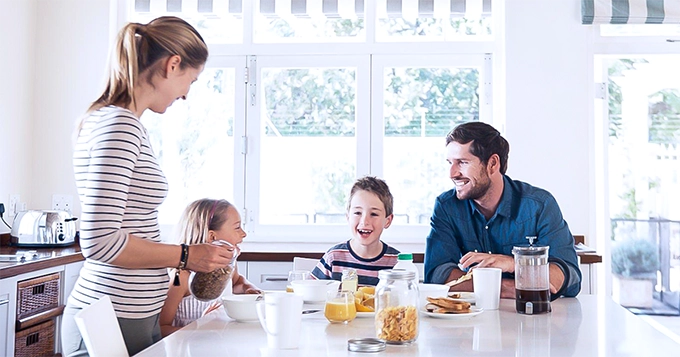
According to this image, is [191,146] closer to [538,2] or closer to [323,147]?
[323,147]

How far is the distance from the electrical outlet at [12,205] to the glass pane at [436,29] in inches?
83.9

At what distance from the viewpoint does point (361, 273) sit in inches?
94.7

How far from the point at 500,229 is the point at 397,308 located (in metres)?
0.90

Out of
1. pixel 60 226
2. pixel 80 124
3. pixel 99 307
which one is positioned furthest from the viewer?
pixel 60 226

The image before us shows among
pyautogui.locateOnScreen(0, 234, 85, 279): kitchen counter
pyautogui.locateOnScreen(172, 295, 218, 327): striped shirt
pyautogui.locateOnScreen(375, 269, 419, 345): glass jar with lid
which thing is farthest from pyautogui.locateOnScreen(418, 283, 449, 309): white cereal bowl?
pyautogui.locateOnScreen(0, 234, 85, 279): kitchen counter

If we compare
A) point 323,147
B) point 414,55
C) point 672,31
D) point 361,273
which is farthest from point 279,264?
point 672,31

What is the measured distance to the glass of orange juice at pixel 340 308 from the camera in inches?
58.9

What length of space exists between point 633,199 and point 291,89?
6.44 ft

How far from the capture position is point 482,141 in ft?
7.22

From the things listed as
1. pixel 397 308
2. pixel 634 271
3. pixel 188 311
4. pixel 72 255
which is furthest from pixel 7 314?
pixel 634 271

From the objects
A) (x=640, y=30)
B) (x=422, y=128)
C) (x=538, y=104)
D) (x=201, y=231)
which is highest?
(x=640, y=30)

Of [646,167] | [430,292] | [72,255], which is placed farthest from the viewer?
[646,167]

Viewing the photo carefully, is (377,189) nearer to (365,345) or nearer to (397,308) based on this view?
(397,308)

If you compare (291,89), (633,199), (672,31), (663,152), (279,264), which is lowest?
(279,264)
